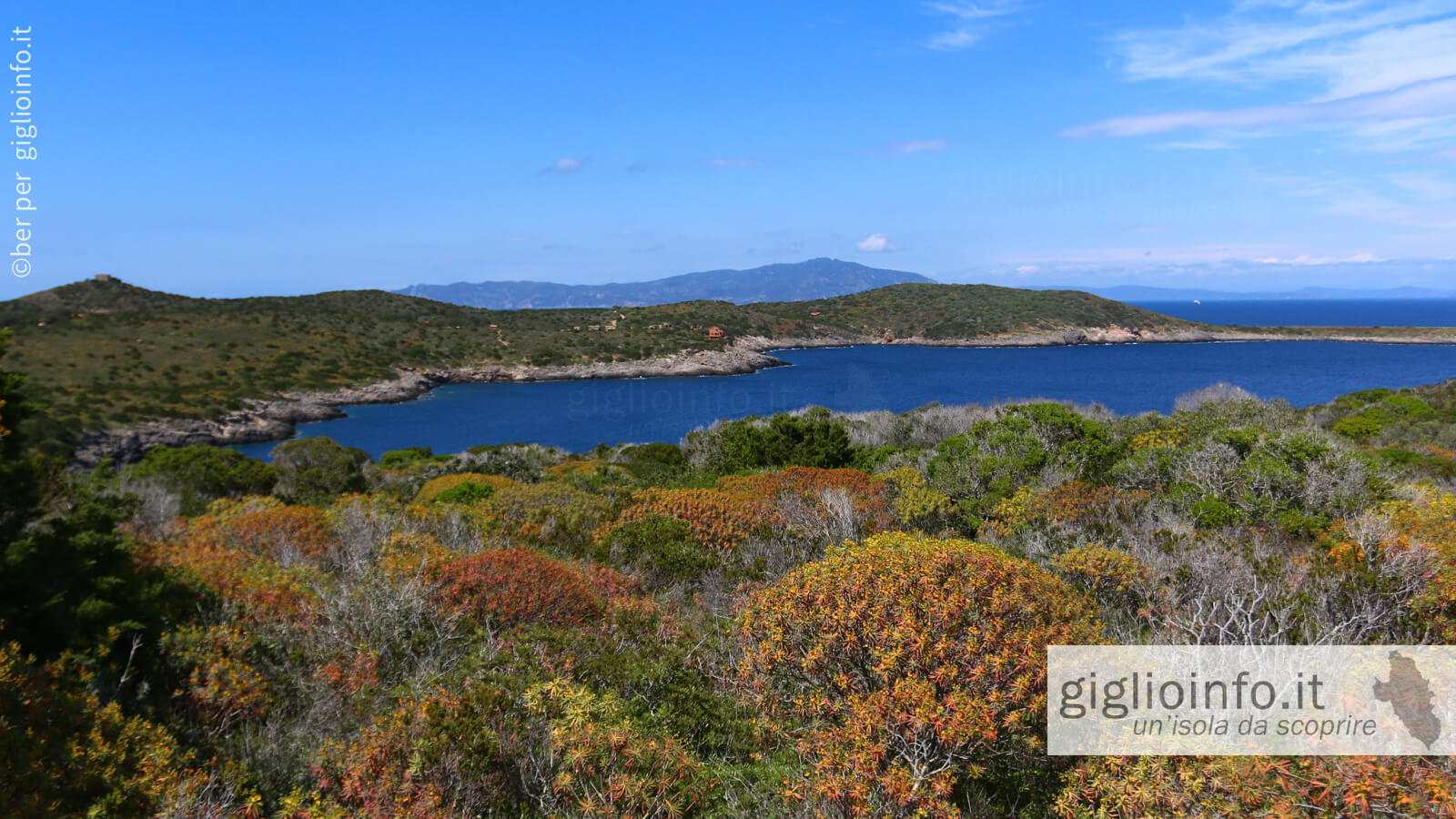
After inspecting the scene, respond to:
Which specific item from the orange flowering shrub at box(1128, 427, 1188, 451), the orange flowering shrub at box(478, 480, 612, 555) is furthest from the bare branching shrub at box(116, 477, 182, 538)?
the orange flowering shrub at box(1128, 427, 1188, 451)

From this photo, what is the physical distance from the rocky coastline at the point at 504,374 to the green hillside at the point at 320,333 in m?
1.75

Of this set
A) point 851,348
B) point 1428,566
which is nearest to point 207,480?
point 1428,566

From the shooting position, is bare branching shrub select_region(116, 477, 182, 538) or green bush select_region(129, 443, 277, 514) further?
green bush select_region(129, 443, 277, 514)

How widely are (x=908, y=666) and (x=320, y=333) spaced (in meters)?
93.1

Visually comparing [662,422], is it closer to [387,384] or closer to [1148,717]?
[387,384]

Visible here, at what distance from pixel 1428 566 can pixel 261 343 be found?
88659mm

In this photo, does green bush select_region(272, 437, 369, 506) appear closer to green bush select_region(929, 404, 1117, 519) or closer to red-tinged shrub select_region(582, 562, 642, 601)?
red-tinged shrub select_region(582, 562, 642, 601)

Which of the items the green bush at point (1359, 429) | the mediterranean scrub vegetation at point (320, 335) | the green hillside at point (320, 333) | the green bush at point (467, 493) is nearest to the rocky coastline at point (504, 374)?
the mediterranean scrub vegetation at point (320, 335)

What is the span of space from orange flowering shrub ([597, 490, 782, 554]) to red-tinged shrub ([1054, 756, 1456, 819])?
6681 millimetres

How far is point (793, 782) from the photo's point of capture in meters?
4.11

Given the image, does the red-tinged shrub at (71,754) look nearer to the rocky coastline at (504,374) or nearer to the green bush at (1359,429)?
the rocky coastline at (504,374)

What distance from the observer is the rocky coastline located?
51.9m

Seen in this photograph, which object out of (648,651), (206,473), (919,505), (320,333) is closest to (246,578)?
(648,651)

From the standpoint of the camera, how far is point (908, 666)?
409cm
